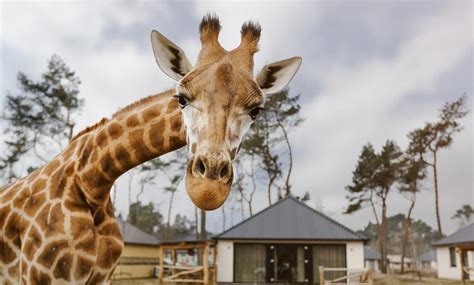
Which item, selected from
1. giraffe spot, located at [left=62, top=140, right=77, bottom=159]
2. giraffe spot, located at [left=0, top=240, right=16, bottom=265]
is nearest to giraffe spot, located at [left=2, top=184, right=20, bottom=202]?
giraffe spot, located at [left=0, top=240, right=16, bottom=265]

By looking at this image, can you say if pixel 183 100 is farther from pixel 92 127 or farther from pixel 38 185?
pixel 38 185

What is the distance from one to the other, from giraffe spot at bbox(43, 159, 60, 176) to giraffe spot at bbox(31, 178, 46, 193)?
0.25 ft

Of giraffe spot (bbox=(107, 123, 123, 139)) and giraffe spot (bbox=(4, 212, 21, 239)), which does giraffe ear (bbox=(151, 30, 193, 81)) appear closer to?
giraffe spot (bbox=(107, 123, 123, 139))

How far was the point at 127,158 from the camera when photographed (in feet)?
10.6

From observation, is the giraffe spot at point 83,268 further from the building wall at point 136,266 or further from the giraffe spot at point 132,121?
the building wall at point 136,266

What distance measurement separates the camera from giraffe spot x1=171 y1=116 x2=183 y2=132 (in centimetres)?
304

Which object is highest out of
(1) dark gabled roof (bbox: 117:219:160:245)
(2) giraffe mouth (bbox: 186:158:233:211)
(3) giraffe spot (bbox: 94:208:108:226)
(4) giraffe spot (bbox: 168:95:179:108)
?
(4) giraffe spot (bbox: 168:95:179:108)

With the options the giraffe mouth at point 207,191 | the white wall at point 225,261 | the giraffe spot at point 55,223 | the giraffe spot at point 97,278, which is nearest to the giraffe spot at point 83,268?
the giraffe spot at point 97,278

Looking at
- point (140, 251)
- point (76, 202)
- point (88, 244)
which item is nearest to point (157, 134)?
point (76, 202)

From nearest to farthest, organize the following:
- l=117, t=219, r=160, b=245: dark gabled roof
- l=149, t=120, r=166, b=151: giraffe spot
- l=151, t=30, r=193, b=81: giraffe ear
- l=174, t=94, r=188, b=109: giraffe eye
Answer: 1. l=174, t=94, r=188, b=109: giraffe eye
2. l=151, t=30, r=193, b=81: giraffe ear
3. l=149, t=120, r=166, b=151: giraffe spot
4. l=117, t=219, r=160, b=245: dark gabled roof

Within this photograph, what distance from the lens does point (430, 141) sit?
3903cm

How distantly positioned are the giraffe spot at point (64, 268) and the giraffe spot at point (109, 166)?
2.09 ft

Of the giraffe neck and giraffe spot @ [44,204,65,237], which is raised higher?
the giraffe neck

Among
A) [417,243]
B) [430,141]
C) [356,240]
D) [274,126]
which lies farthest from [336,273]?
[417,243]
